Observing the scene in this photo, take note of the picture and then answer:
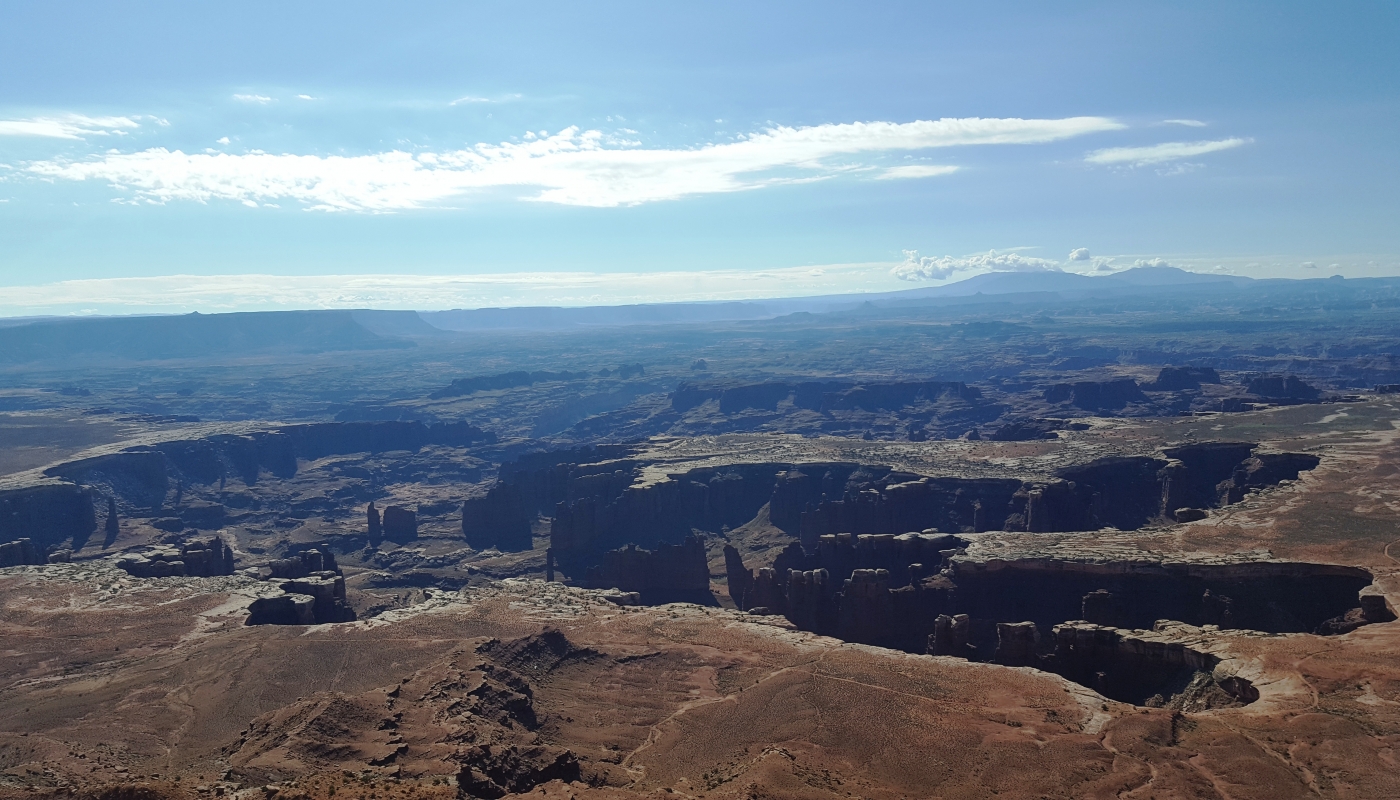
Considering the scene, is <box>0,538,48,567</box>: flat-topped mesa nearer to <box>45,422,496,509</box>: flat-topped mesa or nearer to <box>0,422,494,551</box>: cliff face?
<box>0,422,494,551</box>: cliff face

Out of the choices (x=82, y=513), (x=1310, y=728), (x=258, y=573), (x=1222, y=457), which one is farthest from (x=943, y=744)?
(x=82, y=513)

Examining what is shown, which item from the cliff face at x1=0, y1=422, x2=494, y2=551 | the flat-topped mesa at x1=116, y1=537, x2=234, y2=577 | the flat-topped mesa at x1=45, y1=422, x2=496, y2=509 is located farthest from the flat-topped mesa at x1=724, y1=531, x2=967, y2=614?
the flat-topped mesa at x1=45, y1=422, x2=496, y2=509

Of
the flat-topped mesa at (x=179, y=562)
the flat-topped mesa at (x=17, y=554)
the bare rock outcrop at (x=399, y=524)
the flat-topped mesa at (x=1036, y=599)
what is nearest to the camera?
the flat-topped mesa at (x=1036, y=599)

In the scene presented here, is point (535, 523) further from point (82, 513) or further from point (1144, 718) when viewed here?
point (1144, 718)

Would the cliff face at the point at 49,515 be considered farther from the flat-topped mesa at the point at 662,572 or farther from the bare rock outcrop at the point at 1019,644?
the bare rock outcrop at the point at 1019,644

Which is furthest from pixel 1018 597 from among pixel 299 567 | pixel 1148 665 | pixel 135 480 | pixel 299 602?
pixel 135 480

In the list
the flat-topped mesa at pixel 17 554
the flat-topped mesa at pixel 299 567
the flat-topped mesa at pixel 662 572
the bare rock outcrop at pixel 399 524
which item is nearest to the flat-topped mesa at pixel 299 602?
the flat-topped mesa at pixel 299 567

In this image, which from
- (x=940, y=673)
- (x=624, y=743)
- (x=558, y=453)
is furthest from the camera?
(x=558, y=453)

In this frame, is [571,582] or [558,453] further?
[558,453]
